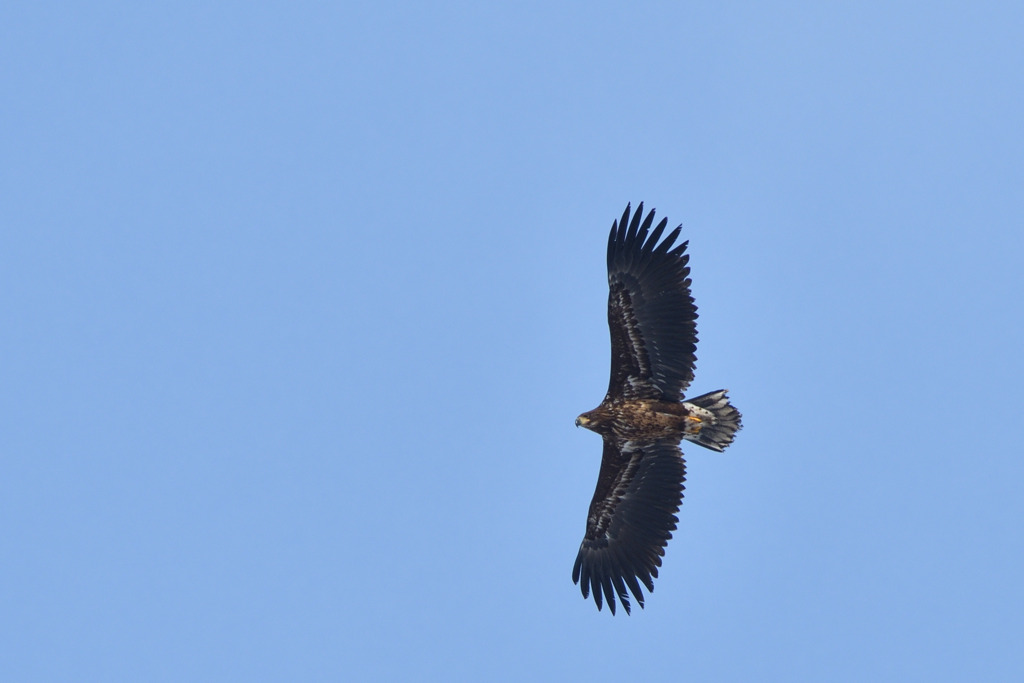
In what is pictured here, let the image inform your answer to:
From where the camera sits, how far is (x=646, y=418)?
1802 centimetres

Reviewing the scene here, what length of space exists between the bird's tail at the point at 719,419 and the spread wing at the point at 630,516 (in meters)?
0.72

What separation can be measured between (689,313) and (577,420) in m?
2.66

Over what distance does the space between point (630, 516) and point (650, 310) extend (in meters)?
3.56

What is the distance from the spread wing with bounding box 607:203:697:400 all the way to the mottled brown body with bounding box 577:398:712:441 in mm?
172

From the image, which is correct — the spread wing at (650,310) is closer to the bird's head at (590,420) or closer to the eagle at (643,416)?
the eagle at (643,416)

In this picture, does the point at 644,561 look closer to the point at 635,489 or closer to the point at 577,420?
the point at 635,489

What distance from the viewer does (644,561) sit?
61.4 feet

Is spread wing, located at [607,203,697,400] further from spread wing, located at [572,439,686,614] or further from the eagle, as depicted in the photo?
spread wing, located at [572,439,686,614]

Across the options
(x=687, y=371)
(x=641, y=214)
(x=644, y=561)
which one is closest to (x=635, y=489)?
(x=644, y=561)

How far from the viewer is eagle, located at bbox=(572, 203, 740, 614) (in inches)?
693

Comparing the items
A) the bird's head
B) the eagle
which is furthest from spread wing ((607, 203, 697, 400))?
the bird's head

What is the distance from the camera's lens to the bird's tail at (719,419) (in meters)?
18.0

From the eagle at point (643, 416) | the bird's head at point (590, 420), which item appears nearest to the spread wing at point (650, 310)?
the eagle at point (643, 416)

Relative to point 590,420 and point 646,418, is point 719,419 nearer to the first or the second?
point 646,418
